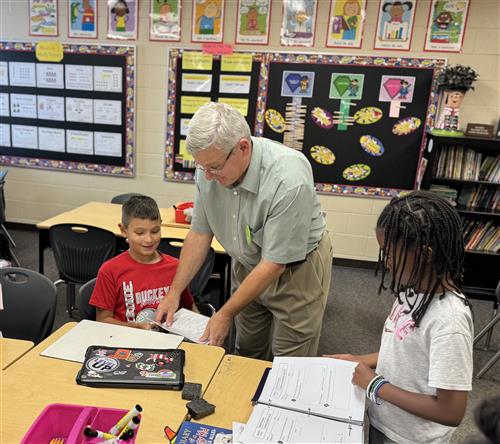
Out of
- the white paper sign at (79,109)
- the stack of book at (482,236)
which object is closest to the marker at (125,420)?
the stack of book at (482,236)

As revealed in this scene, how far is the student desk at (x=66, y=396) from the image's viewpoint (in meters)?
1.00

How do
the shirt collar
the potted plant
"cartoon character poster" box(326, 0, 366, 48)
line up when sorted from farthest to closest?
1. "cartoon character poster" box(326, 0, 366, 48)
2. the potted plant
3. the shirt collar

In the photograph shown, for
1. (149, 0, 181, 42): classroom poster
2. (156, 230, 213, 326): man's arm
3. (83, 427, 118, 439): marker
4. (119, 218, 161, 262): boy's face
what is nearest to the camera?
(83, 427, 118, 439): marker

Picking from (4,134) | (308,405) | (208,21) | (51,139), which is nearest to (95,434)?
(308,405)

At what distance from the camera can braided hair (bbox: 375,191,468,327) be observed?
3.19 ft

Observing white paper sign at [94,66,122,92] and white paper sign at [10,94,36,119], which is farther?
white paper sign at [10,94,36,119]

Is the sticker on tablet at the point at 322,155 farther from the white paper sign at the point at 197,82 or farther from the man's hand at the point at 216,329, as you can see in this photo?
the man's hand at the point at 216,329

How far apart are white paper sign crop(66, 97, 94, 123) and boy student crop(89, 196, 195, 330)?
10.0 ft

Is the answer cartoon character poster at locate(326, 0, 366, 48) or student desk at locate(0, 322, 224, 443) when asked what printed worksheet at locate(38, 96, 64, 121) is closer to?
cartoon character poster at locate(326, 0, 366, 48)

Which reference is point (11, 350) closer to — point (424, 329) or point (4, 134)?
point (424, 329)

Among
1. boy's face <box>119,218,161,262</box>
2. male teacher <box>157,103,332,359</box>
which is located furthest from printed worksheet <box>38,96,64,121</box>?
male teacher <box>157,103,332,359</box>

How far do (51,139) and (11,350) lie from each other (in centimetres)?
382

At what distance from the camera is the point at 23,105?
4.59 metres

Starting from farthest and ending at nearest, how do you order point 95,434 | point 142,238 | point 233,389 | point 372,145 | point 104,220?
point 372,145 → point 104,220 → point 142,238 → point 233,389 → point 95,434
